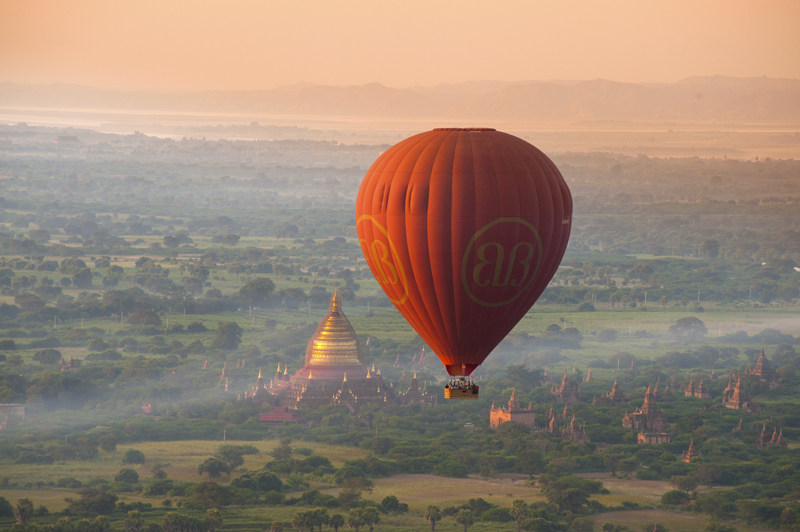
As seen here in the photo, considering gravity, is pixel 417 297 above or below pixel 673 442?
above

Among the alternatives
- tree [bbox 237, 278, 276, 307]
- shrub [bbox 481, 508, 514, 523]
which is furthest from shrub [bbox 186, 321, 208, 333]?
shrub [bbox 481, 508, 514, 523]

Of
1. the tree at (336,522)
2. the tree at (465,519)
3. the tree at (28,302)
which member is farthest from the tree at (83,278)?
the tree at (465,519)

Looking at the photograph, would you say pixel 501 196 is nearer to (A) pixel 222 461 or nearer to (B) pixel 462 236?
(B) pixel 462 236

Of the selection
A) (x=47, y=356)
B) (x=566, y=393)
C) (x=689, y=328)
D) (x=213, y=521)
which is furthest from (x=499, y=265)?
(x=689, y=328)

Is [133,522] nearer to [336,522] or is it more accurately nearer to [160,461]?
[336,522]

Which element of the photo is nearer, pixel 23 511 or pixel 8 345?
pixel 23 511

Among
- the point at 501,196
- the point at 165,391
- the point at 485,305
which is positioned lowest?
the point at 165,391

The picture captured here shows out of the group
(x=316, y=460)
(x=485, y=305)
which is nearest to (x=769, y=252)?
(x=316, y=460)
